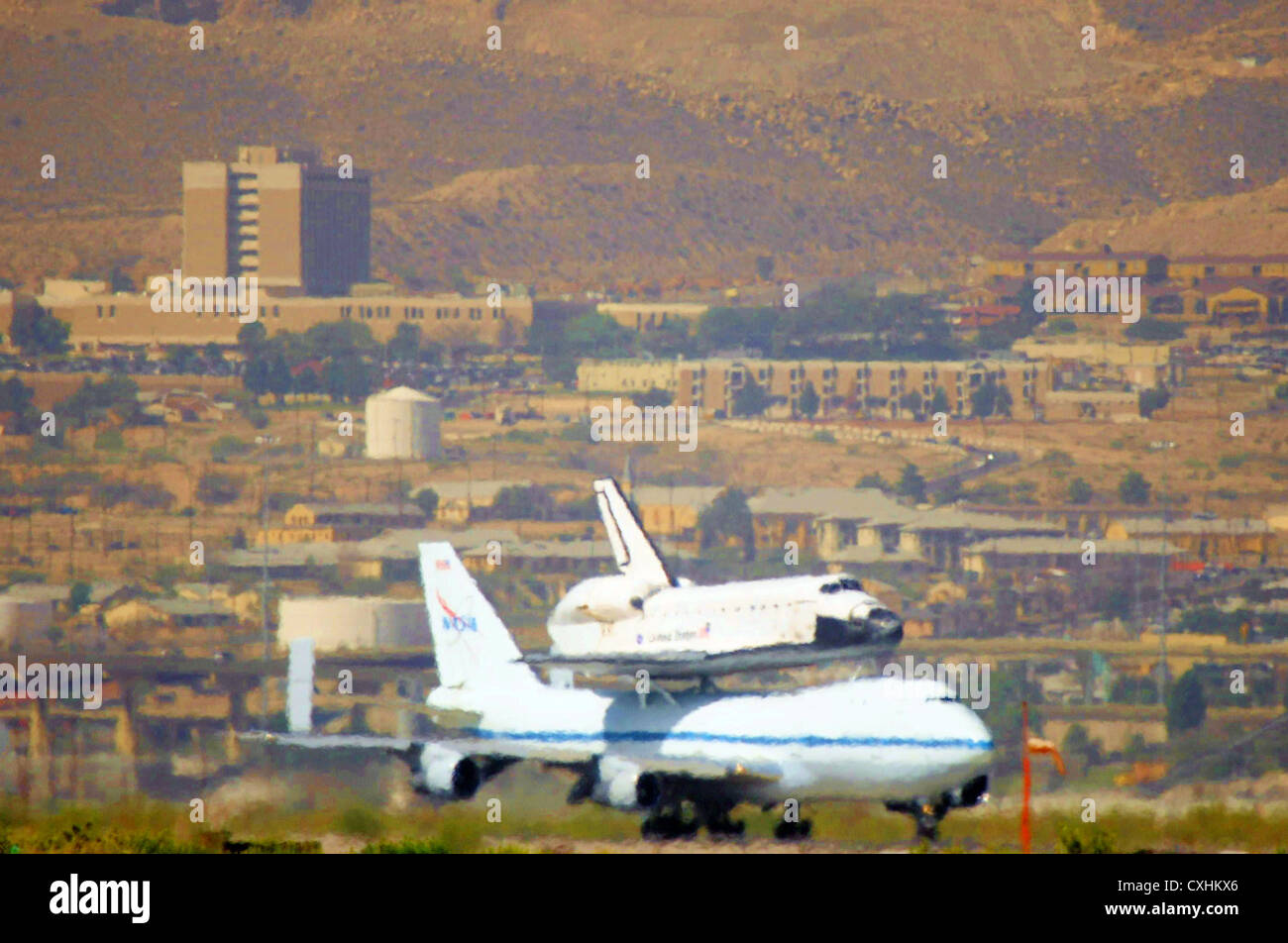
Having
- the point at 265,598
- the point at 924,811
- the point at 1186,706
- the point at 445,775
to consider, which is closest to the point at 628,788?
the point at 445,775

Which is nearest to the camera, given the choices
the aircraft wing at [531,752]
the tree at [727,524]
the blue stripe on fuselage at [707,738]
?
the blue stripe on fuselage at [707,738]

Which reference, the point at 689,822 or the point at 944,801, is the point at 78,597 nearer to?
the point at 689,822

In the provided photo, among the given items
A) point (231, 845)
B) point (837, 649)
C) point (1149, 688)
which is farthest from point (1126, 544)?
point (231, 845)

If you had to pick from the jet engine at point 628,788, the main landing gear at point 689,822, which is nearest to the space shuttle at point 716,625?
the jet engine at point 628,788

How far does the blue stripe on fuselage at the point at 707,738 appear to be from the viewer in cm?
5962

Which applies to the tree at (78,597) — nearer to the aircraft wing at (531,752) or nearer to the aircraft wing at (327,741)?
the aircraft wing at (531,752)

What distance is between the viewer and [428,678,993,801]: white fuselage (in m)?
59.9

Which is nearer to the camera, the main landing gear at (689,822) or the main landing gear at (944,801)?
the main landing gear at (944,801)

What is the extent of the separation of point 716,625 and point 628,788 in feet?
21.5

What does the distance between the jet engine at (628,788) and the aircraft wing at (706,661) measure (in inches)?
157

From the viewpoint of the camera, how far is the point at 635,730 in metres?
67.1

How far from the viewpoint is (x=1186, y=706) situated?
130m

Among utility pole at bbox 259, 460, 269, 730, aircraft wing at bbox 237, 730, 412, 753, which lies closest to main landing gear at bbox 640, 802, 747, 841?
aircraft wing at bbox 237, 730, 412, 753
